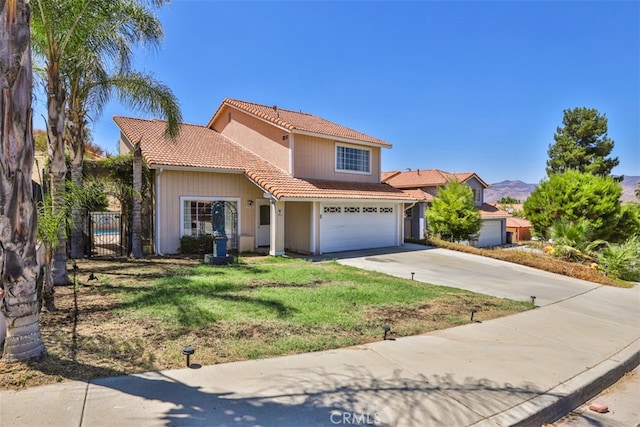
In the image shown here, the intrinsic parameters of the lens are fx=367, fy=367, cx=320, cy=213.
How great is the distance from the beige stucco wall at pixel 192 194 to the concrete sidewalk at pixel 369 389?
1093 cm

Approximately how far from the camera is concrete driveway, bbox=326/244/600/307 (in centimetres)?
1023

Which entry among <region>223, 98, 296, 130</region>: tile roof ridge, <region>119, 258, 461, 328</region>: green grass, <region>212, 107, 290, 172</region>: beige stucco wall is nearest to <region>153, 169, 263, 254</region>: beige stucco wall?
<region>212, 107, 290, 172</region>: beige stucco wall

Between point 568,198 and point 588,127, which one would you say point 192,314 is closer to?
point 568,198

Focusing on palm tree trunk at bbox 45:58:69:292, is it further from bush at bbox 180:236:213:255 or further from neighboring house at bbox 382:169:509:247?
neighboring house at bbox 382:169:509:247

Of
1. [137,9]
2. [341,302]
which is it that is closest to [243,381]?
[341,302]

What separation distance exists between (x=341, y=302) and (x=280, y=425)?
432cm

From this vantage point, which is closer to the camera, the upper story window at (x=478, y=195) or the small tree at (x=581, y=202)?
the small tree at (x=581, y=202)

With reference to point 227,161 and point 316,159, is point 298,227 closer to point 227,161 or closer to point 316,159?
point 316,159

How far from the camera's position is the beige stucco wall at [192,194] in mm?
14250

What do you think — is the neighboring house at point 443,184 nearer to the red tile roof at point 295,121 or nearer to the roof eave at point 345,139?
the roof eave at point 345,139

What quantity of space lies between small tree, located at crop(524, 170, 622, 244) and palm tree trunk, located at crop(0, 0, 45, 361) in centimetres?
2319

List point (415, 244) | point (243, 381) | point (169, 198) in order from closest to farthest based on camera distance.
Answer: point (243, 381) → point (169, 198) → point (415, 244)

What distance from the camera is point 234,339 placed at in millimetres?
5273

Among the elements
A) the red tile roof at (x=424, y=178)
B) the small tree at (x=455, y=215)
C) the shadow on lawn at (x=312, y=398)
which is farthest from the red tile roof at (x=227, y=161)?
the red tile roof at (x=424, y=178)
